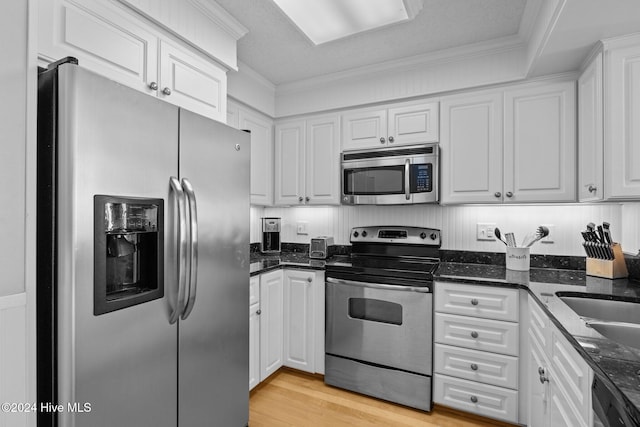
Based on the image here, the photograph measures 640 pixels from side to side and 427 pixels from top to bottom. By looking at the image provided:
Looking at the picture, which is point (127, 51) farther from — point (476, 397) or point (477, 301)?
point (476, 397)

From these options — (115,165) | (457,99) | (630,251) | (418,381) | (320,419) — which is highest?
(457,99)

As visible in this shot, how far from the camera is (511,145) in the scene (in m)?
2.22

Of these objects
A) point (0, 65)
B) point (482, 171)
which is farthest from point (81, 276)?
point (482, 171)

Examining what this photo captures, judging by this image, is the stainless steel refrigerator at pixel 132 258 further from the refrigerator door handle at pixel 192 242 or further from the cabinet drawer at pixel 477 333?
the cabinet drawer at pixel 477 333

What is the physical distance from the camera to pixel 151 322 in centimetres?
122

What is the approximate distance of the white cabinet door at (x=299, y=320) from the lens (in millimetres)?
2469

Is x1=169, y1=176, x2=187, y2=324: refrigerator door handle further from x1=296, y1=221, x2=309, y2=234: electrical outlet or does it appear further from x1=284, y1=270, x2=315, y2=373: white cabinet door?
x1=296, y1=221, x2=309, y2=234: electrical outlet

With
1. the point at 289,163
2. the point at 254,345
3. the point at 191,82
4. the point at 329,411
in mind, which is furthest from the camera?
the point at 289,163

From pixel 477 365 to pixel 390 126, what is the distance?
69.6 inches

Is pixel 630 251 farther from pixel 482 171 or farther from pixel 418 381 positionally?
pixel 418 381

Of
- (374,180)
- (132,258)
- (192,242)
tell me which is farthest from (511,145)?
(132,258)

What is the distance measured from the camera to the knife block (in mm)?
1886

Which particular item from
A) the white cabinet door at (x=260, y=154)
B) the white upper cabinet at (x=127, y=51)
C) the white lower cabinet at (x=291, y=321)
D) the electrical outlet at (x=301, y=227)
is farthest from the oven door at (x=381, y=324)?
the white upper cabinet at (x=127, y=51)

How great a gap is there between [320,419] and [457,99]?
7.73 feet
